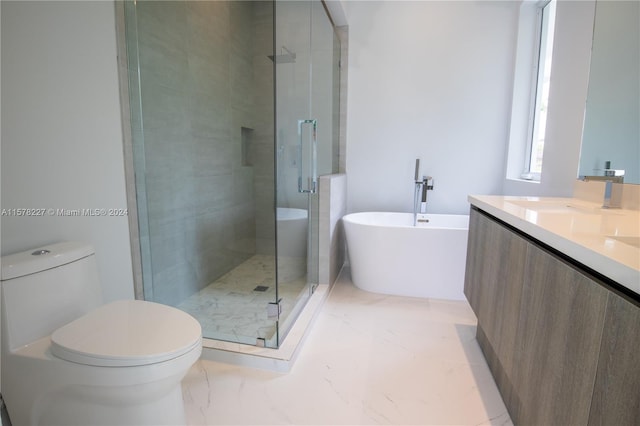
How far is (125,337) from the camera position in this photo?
1166mm

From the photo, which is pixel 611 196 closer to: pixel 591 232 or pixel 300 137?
pixel 591 232

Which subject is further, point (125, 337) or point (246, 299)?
point (246, 299)

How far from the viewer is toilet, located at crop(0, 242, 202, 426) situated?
3.59 ft

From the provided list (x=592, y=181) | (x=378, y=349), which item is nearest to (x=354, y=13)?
(x=592, y=181)

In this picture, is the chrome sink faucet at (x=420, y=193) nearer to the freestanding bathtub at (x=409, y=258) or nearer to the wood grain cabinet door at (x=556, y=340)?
the freestanding bathtub at (x=409, y=258)

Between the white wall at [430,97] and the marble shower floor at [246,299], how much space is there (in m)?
1.33

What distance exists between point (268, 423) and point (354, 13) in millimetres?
3186

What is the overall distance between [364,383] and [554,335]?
0.95m

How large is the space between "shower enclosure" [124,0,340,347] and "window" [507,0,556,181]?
154 centimetres

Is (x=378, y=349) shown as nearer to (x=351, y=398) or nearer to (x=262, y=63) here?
(x=351, y=398)

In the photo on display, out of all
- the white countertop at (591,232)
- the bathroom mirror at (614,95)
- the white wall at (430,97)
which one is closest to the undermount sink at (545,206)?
the white countertop at (591,232)

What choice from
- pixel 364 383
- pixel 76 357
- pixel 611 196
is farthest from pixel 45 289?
pixel 611 196

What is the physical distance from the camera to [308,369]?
67.6 inches

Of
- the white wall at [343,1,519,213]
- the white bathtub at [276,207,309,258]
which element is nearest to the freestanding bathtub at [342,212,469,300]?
the white bathtub at [276,207,309,258]
